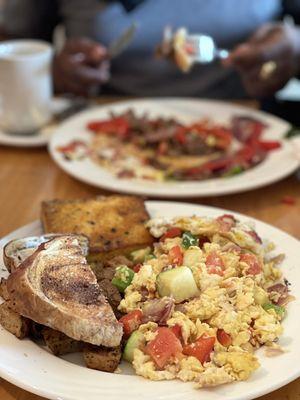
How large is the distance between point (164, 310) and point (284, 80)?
5.30ft

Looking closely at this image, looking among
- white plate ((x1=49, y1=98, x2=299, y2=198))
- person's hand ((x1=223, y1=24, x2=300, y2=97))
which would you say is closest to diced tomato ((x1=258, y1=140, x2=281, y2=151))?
white plate ((x1=49, y1=98, x2=299, y2=198))

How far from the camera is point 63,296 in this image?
1.14 meters

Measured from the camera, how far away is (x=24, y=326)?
3.84ft

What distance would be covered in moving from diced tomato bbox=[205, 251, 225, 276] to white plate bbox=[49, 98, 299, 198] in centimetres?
52

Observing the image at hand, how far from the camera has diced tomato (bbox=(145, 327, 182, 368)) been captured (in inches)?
42.9

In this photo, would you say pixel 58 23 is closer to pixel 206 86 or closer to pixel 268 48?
pixel 206 86

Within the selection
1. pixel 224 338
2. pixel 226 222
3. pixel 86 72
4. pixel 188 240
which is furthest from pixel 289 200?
pixel 86 72

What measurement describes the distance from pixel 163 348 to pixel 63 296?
0.65 feet

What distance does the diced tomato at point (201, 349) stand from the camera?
1.10 meters

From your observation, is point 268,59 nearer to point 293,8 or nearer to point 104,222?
point 293,8

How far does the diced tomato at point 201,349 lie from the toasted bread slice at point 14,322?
294 millimetres

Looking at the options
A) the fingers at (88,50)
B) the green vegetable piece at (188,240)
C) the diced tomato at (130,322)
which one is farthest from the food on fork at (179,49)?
the diced tomato at (130,322)

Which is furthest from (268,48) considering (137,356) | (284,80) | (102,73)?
(137,356)

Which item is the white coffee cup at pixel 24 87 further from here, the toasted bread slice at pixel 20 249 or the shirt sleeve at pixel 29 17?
the toasted bread slice at pixel 20 249
